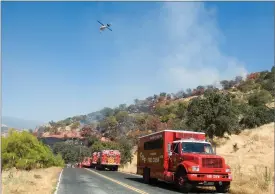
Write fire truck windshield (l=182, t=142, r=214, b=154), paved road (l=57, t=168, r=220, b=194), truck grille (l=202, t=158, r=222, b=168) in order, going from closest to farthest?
paved road (l=57, t=168, r=220, b=194)
truck grille (l=202, t=158, r=222, b=168)
fire truck windshield (l=182, t=142, r=214, b=154)

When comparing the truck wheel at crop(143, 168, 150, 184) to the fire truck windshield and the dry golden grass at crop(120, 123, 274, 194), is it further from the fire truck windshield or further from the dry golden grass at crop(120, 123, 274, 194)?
the dry golden grass at crop(120, 123, 274, 194)

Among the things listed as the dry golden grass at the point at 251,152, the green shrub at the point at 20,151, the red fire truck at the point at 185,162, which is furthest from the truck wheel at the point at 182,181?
the green shrub at the point at 20,151

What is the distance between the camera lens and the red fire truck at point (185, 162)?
1848 cm

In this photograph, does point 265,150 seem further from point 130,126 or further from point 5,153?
point 130,126

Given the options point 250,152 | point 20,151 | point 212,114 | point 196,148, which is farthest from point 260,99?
point 196,148

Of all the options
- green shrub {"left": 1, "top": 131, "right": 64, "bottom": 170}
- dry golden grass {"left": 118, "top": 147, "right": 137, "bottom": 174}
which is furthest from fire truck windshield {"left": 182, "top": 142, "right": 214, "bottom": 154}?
green shrub {"left": 1, "top": 131, "right": 64, "bottom": 170}

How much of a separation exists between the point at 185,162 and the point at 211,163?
1.30 m

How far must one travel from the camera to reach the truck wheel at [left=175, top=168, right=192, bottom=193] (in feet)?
60.5

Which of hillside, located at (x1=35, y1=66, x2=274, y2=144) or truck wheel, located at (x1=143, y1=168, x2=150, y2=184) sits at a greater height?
hillside, located at (x1=35, y1=66, x2=274, y2=144)

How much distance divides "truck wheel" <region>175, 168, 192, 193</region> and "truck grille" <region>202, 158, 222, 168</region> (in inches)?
44.1

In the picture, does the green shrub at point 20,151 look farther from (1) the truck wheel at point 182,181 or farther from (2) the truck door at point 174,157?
(1) the truck wheel at point 182,181

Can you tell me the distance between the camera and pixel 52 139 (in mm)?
190125

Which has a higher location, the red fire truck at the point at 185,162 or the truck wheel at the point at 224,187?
the red fire truck at the point at 185,162

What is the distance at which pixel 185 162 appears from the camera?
19.1 meters
